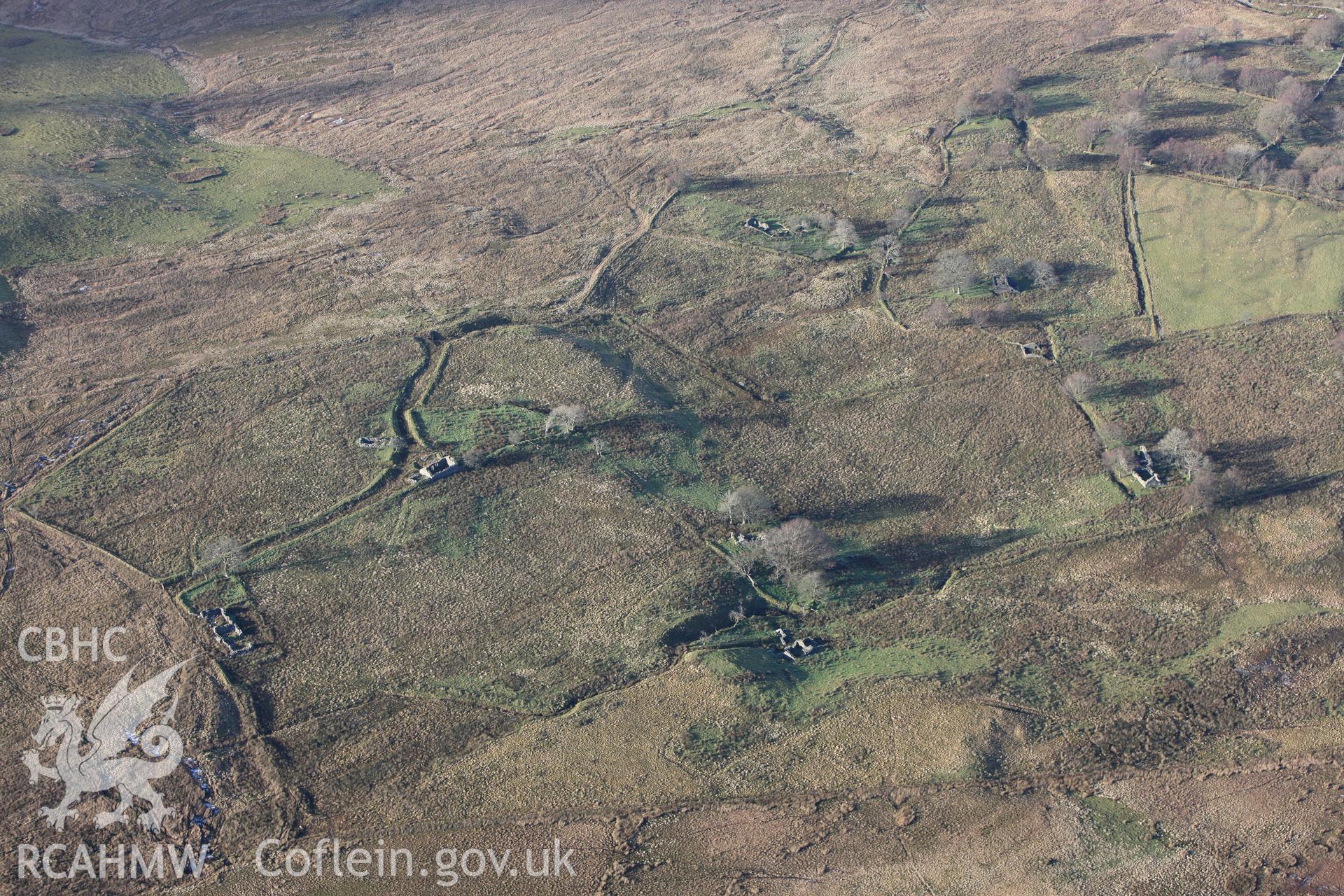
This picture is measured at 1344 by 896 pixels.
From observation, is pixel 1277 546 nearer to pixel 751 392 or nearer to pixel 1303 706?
pixel 1303 706

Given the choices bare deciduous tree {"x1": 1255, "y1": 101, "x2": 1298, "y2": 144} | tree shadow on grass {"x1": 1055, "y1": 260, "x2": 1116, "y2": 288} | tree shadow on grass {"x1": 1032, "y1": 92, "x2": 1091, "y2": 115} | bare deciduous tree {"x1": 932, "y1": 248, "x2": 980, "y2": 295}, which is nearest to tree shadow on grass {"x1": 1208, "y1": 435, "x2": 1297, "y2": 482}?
tree shadow on grass {"x1": 1055, "y1": 260, "x2": 1116, "y2": 288}

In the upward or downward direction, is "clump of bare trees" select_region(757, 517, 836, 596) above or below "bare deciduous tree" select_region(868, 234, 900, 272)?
below

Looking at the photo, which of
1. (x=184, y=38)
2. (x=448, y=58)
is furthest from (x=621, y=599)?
(x=184, y=38)

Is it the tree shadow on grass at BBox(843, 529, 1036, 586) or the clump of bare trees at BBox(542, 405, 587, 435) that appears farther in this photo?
the clump of bare trees at BBox(542, 405, 587, 435)

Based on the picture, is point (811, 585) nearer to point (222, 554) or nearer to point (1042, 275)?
point (222, 554)

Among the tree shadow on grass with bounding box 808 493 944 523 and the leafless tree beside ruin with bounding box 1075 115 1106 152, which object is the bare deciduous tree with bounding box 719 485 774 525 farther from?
the leafless tree beside ruin with bounding box 1075 115 1106 152

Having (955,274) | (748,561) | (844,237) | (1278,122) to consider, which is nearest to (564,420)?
(748,561)

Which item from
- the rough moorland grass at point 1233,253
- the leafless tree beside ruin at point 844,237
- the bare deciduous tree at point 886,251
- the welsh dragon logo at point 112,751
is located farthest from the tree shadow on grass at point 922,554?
the welsh dragon logo at point 112,751

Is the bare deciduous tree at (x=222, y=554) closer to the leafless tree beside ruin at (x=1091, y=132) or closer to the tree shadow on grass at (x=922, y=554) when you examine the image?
the tree shadow on grass at (x=922, y=554)
